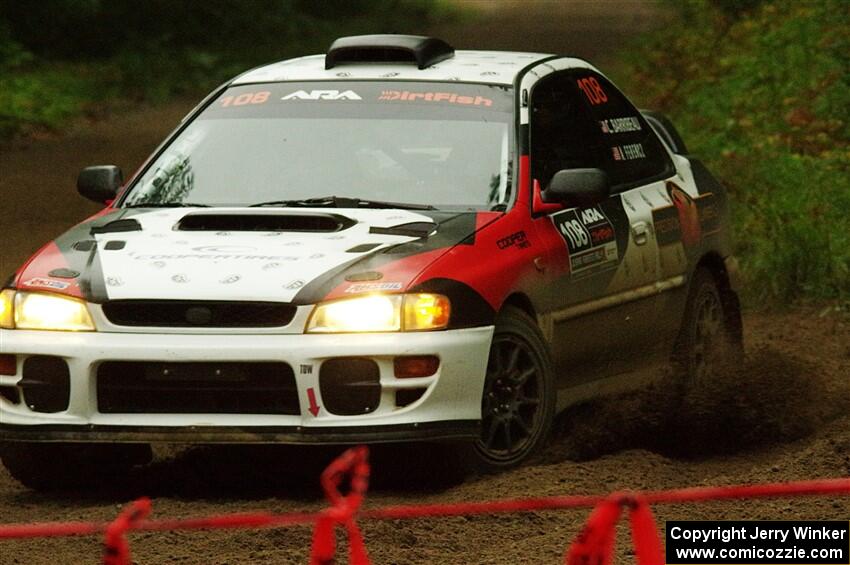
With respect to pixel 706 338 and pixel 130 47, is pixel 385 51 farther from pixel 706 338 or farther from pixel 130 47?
pixel 130 47

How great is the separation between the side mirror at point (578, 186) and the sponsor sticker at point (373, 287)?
1187mm

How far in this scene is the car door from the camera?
7844mm

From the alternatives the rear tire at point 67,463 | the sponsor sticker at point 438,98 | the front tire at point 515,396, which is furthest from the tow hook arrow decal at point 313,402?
the sponsor sticker at point 438,98

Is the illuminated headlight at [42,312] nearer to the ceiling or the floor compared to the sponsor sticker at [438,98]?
nearer to the floor

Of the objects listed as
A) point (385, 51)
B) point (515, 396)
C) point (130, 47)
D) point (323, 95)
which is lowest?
point (130, 47)

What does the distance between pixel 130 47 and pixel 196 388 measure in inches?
771

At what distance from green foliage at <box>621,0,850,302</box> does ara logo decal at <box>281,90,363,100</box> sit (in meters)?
4.27

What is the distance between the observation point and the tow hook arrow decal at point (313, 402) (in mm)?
6621

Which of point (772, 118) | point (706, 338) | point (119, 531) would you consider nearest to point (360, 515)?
point (119, 531)

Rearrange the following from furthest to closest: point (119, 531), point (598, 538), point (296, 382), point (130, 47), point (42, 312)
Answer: point (130, 47)
point (42, 312)
point (296, 382)
point (598, 538)
point (119, 531)

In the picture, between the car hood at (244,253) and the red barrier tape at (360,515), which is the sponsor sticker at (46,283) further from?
the red barrier tape at (360,515)

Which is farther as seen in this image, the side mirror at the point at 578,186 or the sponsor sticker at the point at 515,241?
the side mirror at the point at 578,186

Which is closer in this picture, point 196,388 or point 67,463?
point 196,388

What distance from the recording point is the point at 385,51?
8516mm
